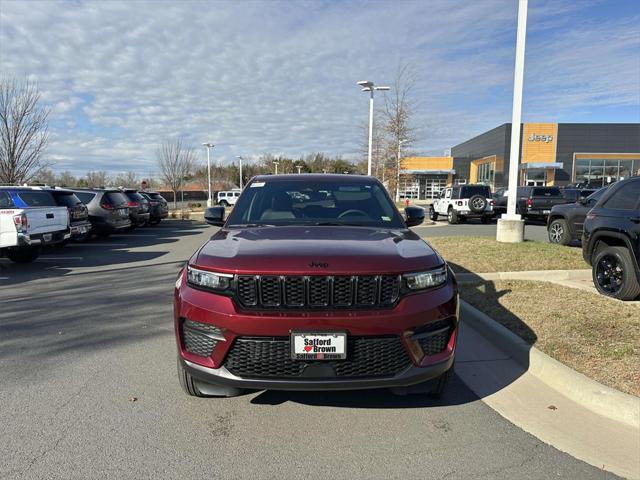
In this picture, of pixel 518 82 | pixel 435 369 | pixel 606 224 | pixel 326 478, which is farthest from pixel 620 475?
pixel 518 82

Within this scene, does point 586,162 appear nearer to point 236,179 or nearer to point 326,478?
point 236,179

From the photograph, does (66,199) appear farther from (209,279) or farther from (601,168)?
(601,168)

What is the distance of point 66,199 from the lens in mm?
11508

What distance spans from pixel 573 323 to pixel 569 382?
139cm

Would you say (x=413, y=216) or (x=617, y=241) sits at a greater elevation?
(x=413, y=216)

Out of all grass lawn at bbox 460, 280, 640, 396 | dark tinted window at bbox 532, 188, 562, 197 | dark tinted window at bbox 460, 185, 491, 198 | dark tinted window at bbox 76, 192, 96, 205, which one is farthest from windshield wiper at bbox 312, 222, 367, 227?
dark tinted window at bbox 532, 188, 562, 197

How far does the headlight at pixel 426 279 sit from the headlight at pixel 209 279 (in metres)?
1.17

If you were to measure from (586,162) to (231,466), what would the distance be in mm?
59641

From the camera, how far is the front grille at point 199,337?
2894 millimetres

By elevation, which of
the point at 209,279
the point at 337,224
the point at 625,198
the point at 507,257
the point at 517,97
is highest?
the point at 517,97

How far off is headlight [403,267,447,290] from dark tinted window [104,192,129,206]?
1395 centimetres

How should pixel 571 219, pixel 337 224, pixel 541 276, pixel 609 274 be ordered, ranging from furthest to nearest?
1. pixel 571 219
2. pixel 541 276
3. pixel 609 274
4. pixel 337 224

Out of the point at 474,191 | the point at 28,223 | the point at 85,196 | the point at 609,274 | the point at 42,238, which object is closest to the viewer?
the point at 609,274

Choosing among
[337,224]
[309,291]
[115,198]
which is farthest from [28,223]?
[309,291]
